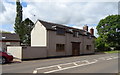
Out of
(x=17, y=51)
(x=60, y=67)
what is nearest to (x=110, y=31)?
(x=17, y=51)

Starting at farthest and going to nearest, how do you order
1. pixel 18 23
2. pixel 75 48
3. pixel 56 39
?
1. pixel 18 23
2. pixel 75 48
3. pixel 56 39

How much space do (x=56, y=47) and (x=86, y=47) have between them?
459 inches

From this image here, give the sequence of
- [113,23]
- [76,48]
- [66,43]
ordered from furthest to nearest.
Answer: [113,23] → [76,48] → [66,43]

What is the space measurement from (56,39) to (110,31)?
32607 millimetres

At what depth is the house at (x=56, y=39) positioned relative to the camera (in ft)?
68.9

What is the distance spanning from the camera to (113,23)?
4806 centimetres

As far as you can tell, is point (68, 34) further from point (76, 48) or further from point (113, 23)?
point (113, 23)

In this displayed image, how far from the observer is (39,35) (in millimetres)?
22359

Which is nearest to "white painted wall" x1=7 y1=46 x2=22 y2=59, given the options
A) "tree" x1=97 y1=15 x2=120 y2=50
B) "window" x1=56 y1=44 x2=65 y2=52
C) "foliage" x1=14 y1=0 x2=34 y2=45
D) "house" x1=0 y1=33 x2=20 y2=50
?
"window" x1=56 y1=44 x2=65 y2=52

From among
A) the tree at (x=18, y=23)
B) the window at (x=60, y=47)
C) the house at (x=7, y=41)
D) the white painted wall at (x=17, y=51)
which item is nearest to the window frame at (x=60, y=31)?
the window at (x=60, y=47)

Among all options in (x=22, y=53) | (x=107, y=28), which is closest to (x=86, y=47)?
(x=22, y=53)

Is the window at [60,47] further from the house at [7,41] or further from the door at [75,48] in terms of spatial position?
the house at [7,41]

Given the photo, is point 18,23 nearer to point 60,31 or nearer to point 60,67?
point 60,31

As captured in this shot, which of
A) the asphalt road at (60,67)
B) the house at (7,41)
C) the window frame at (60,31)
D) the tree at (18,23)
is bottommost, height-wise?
the asphalt road at (60,67)
